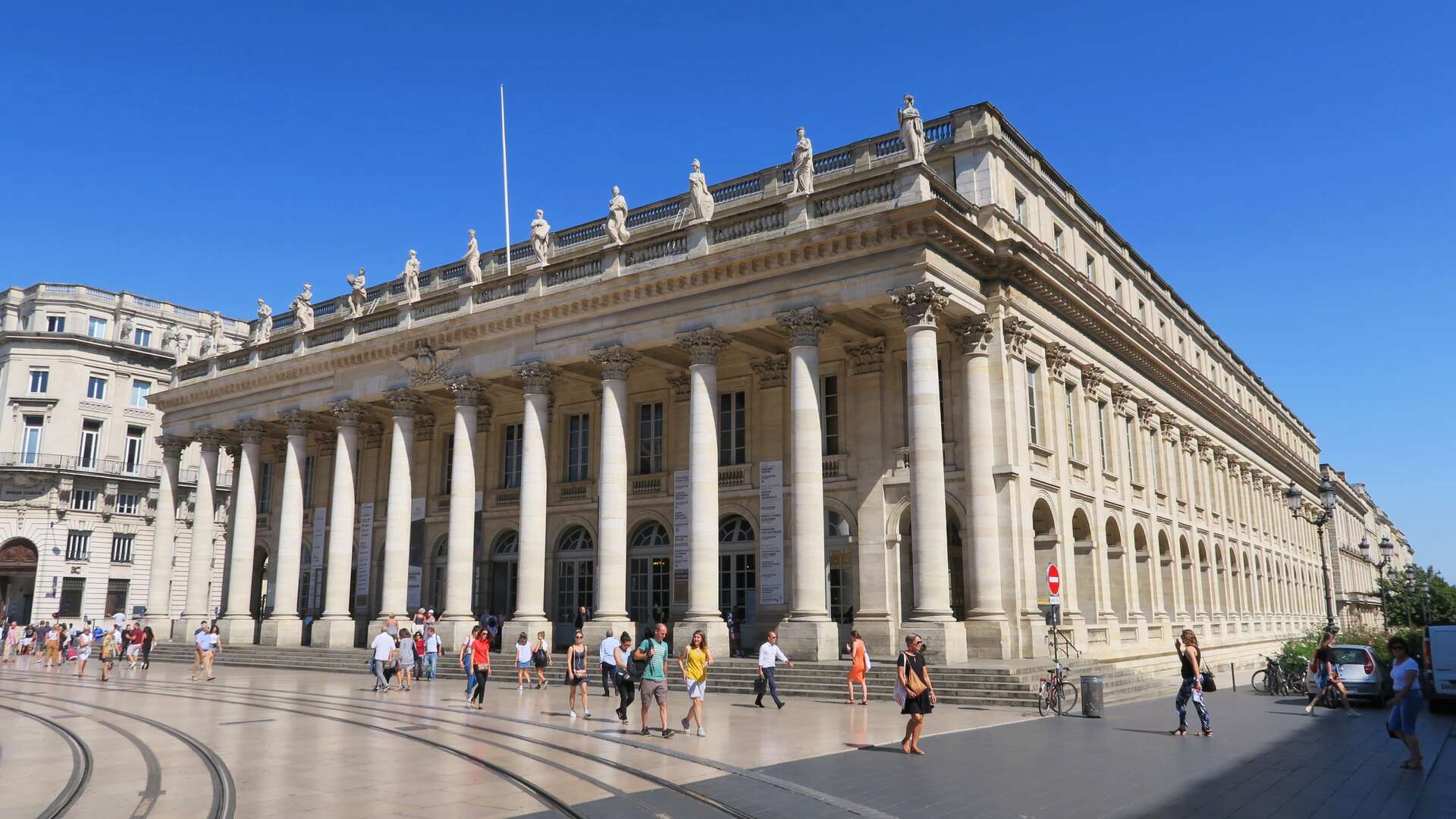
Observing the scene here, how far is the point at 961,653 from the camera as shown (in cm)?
2208

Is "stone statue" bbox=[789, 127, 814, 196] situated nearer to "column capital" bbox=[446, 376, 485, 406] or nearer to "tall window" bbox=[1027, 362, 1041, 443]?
"tall window" bbox=[1027, 362, 1041, 443]

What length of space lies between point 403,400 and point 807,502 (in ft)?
51.7

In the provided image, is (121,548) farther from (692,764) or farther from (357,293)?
(692,764)

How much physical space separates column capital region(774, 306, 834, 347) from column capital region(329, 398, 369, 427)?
17412mm

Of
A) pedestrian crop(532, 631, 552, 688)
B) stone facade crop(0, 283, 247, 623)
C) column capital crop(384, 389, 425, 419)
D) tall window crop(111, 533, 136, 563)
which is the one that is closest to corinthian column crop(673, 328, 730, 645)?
pedestrian crop(532, 631, 552, 688)

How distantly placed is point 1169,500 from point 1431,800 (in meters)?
27.3

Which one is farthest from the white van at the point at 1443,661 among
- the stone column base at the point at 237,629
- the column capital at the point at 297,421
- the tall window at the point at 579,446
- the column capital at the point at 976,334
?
the stone column base at the point at 237,629

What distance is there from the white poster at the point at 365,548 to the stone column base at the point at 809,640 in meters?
19.2

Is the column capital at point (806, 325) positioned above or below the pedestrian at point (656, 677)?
above

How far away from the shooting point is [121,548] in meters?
54.5

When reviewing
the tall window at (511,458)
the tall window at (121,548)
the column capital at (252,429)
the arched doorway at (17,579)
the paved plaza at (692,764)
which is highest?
the column capital at (252,429)

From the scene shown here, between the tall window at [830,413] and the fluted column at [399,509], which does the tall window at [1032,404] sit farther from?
the fluted column at [399,509]

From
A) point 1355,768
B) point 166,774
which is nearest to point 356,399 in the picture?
point 166,774

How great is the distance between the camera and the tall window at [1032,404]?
26594mm
